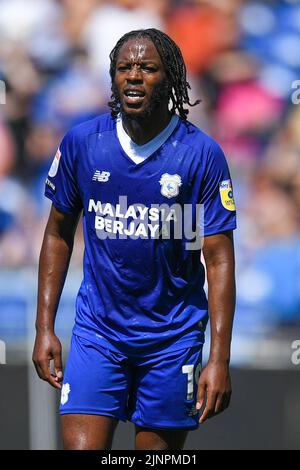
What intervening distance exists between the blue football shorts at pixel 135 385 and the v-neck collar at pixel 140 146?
33.1 inches

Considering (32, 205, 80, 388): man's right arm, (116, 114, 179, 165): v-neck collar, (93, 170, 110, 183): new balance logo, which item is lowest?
(32, 205, 80, 388): man's right arm

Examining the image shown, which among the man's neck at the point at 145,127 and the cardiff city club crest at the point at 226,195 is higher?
the man's neck at the point at 145,127

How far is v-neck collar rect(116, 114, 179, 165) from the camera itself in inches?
179

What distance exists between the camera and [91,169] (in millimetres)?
4578

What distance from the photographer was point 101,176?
455 cm

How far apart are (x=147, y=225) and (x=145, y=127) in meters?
0.43

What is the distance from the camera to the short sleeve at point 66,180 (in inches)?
183

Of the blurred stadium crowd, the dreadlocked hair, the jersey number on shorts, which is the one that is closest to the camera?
the dreadlocked hair

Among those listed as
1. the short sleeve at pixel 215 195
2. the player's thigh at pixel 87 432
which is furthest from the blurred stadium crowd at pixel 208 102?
the player's thigh at pixel 87 432

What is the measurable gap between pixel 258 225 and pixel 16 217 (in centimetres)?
186

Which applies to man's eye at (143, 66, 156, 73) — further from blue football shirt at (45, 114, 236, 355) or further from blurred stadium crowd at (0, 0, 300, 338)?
blurred stadium crowd at (0, 0, 300, 338)

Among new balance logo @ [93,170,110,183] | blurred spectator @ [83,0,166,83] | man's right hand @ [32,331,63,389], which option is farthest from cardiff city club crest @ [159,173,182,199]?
blurred spectator @ [83,0,166,83]

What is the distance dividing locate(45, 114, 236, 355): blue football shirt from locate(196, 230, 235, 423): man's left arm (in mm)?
83

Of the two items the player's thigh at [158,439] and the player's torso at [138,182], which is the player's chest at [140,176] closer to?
the player's torso at [138,182]
